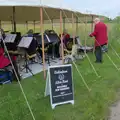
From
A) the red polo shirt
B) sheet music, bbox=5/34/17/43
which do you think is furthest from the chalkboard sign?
the red polo shirt

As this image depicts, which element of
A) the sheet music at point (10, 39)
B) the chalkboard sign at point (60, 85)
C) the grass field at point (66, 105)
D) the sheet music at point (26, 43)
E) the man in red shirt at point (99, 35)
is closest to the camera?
the grass field at point (66, 105)

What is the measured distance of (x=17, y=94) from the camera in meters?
7.29

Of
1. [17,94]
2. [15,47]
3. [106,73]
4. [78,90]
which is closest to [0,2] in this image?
[17,94]

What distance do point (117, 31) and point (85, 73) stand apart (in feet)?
56.9

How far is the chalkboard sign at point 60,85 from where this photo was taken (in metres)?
6.35

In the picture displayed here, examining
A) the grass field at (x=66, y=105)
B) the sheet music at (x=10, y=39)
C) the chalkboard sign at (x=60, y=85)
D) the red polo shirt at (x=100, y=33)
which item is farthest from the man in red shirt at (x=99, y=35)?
the chalkboard sign at (x=60, y=85)

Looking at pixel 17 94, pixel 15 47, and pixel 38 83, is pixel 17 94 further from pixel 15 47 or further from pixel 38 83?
pixel 15 47

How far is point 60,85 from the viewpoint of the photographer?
6465 millimetres

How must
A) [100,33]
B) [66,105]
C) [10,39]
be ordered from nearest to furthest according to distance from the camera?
1. [66,105]
2. [10,39]
3. [100,33]

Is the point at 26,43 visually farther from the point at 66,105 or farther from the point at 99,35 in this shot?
the point at 66,105

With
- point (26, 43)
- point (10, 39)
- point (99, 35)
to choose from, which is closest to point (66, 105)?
point (26, 43)

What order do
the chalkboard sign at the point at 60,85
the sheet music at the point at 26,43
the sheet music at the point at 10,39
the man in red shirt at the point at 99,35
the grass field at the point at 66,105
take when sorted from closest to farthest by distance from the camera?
the grass field at the point at 66,105 → the chalkboard sign at the point at 60,85 → the sheet music at the point at 26,43 → the sheet music at the point at 10,39 → the man in red shirt at the point at 99,35

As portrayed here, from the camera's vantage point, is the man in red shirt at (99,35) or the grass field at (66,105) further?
the man in red shirt at (99,35)

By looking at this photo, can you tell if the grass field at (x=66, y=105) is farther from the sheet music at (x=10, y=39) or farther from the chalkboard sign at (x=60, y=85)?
the sheet music at (x=10, y=39)
